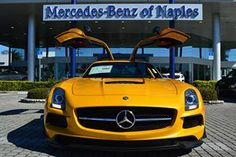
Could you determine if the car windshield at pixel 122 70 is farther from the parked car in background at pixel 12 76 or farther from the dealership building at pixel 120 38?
the parked car in background at pixel 12 76

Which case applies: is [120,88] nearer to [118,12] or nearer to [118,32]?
[118,12]

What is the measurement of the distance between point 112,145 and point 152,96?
0.89 metres

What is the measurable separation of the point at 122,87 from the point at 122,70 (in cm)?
169

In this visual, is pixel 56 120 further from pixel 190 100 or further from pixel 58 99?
pixel 190 100

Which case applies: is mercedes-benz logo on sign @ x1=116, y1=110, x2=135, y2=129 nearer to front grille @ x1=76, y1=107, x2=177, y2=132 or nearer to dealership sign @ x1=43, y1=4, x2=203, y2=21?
front grille @ x1=76, y1=107, x2=177, y2=132

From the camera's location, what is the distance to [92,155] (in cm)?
580

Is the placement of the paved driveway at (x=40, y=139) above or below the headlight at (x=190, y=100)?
below

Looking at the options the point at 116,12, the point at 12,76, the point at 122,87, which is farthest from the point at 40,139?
the point at 12,76

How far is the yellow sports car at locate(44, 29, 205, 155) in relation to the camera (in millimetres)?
5000

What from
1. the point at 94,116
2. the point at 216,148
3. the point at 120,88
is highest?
the point at 120,88

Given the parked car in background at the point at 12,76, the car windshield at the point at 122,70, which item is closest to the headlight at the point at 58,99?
the car windshield at the point at 122,70

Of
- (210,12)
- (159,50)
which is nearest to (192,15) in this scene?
(210,12)

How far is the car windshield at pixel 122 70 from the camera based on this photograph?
23.4 feet

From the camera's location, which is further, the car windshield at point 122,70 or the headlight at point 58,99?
the car windshield at point 122,70
